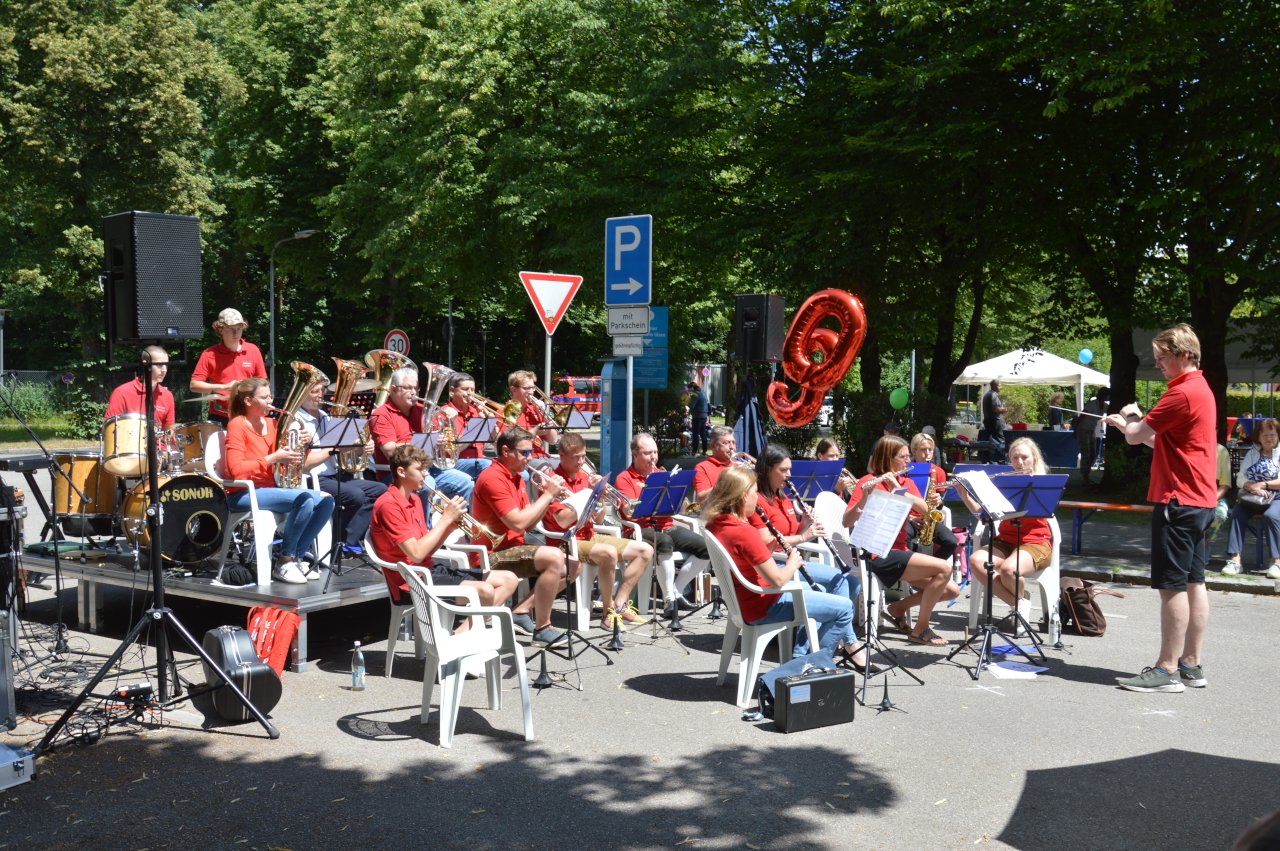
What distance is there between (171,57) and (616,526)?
83.6ft

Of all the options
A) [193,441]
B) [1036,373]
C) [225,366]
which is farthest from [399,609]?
[1036,373]

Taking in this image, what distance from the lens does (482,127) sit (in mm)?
22156

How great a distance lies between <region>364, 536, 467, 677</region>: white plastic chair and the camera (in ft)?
22.7

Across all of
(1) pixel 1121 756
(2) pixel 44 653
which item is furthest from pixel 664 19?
(1) pixel 1121 756

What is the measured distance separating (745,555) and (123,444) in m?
4.63

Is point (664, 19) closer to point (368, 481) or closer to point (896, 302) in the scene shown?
point (896, 302)

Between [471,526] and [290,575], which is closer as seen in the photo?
[471,526]

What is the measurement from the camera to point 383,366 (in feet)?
33.0

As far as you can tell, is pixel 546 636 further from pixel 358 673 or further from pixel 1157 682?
pixel 1157 682

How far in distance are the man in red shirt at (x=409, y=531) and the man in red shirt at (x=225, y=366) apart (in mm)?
2818

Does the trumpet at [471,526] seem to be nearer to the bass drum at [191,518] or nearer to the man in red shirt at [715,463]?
the bass drum at [191,518]

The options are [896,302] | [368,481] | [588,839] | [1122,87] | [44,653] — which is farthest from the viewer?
[896,302]

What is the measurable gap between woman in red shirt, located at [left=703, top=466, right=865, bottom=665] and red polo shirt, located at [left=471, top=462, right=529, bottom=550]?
162 cm

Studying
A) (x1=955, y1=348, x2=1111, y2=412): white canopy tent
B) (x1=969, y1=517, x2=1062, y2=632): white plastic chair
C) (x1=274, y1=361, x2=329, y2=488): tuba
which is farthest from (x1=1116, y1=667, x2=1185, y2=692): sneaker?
(x1=955, y1=348, x2=1111, y2=412): white canopy tent
